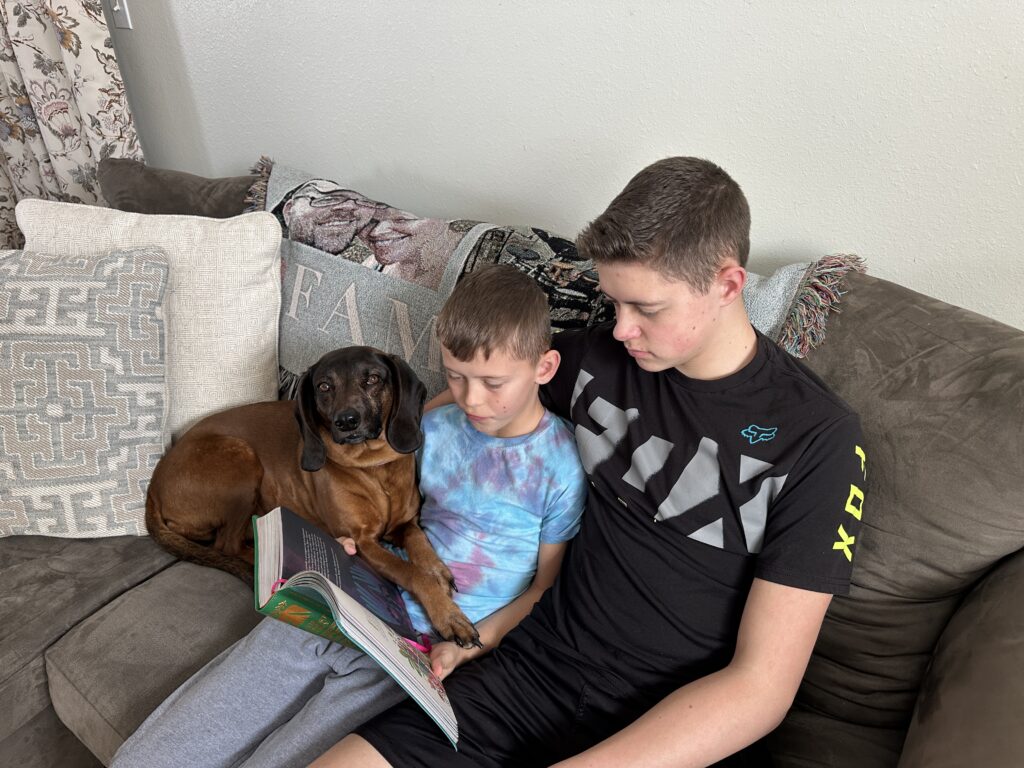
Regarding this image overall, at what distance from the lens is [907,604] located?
1.21 metres

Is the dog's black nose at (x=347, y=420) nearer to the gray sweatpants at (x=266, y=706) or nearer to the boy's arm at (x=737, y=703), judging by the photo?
the gray sweatpants at (x=266, y=706)

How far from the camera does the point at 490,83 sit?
1950 mm

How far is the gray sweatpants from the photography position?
123 centimetres

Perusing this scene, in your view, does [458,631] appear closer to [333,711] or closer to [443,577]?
A: [443,577]

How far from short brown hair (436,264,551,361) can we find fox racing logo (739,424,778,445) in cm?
40

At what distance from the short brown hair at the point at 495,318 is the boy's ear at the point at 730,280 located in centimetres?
34

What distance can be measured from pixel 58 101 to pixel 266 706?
266 centimetres

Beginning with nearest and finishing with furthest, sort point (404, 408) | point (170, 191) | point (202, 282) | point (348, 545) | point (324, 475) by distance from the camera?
point (404, 408) → point (348, 545) → point (324, 475) → point (202, 282) → point (170, 191)

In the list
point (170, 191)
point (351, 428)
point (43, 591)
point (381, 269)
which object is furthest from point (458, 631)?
point (170, 191)

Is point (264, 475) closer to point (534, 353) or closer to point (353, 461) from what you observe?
point (353, 461)

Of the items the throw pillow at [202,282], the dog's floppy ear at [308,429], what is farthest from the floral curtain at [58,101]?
the dog's floppy ear at [308,429]

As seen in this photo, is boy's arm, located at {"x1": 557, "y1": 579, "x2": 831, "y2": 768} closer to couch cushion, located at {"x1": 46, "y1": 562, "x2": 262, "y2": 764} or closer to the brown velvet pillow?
couch cushion, located at {"x1": 46, "y1": 562, "x2": 262, "y2": 764}

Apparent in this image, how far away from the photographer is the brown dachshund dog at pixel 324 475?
4.90 ft

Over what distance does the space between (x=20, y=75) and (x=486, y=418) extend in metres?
2.75
